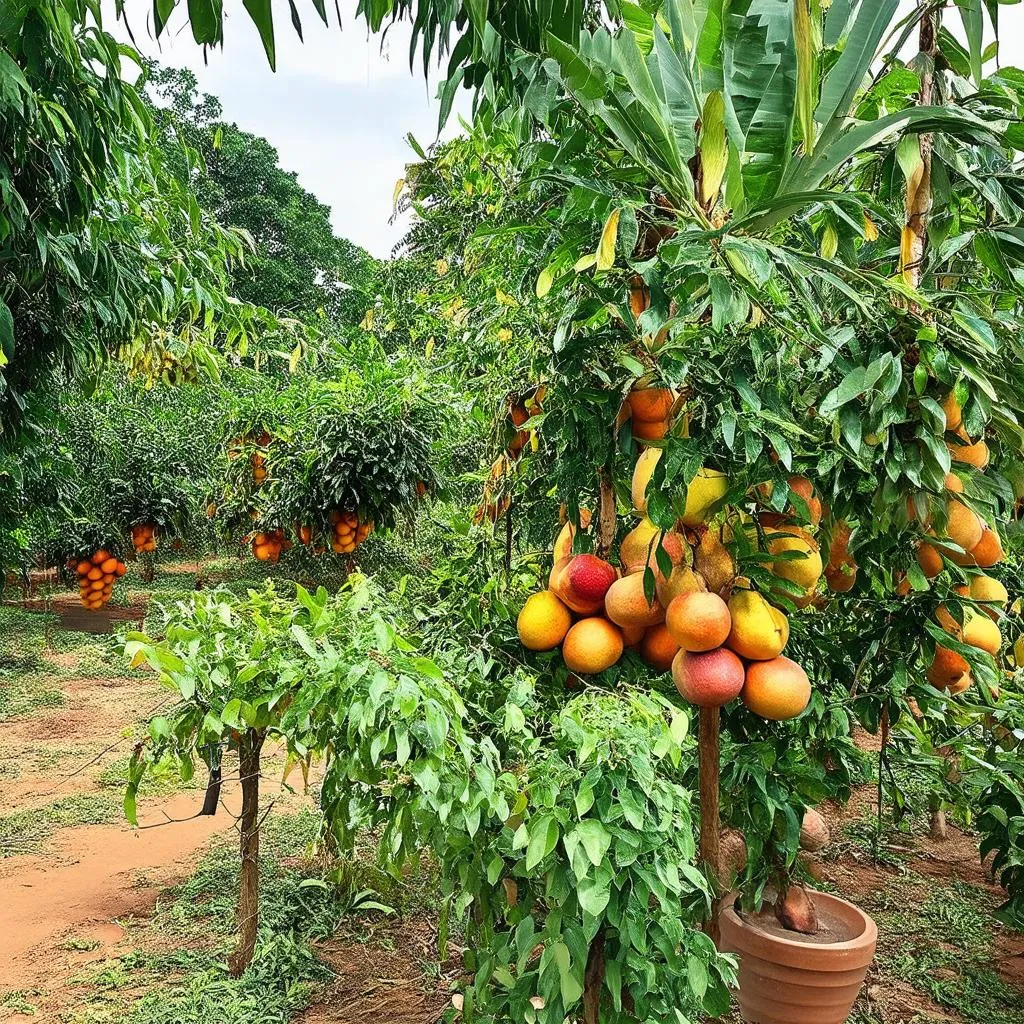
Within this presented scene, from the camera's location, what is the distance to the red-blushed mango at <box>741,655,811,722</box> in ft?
4.06

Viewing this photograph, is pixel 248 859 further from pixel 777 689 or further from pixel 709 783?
pixel 777 689

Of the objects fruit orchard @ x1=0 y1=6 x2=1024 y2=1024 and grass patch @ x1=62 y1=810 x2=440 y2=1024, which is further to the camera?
grass patch @ x1=62 y1=810 x2=440 y2=1024

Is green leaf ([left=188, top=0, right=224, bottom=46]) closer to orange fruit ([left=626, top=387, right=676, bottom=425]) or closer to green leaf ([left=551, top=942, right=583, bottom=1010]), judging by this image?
orange fruit ([left=626, top=387, right=676, bottom=425])

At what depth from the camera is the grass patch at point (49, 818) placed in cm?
380

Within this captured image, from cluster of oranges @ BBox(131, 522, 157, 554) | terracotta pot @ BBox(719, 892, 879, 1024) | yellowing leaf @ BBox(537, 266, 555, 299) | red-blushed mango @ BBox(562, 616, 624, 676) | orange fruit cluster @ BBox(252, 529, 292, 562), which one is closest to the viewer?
yellowing leaf @ BBox(537, 266, 555, 299)

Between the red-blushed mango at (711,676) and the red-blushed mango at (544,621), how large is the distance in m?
0.26

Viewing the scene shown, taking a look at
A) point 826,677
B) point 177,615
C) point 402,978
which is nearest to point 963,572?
point 826,677

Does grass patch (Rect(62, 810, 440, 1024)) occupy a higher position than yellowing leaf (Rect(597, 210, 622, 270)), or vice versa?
yellowing leaf (Rect(597, 210, 622, 270))

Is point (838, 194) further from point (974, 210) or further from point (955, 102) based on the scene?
point (974, 210)

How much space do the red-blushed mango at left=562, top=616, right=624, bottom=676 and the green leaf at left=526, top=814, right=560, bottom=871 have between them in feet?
0.85

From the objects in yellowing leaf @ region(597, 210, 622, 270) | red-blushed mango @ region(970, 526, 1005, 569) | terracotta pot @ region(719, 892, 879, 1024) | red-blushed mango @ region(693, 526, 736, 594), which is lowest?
terracotta pot @ region(719, 892, 879, 1024)

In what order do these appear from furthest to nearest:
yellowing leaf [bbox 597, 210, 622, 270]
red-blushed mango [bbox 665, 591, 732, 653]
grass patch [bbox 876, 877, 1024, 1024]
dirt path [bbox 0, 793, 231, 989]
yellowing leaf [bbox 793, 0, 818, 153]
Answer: dirt path [bbox 0, 793, 231, 989], grass patch [bbox 876, 877, 1024, 1024], red-blushed mango [bbox 665, 591, 732, 653], yellowing leaf [bbox 597, 210, 622, 270], yellowing leaf [bbox 793, 0, 818, 153]

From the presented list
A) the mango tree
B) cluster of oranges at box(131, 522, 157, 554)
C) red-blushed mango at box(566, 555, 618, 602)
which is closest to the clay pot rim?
the mango tree

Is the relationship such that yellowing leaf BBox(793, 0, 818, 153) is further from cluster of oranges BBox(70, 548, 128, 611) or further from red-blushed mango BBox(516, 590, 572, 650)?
cluster of oranges BBox(70, 548, 128, 611)
